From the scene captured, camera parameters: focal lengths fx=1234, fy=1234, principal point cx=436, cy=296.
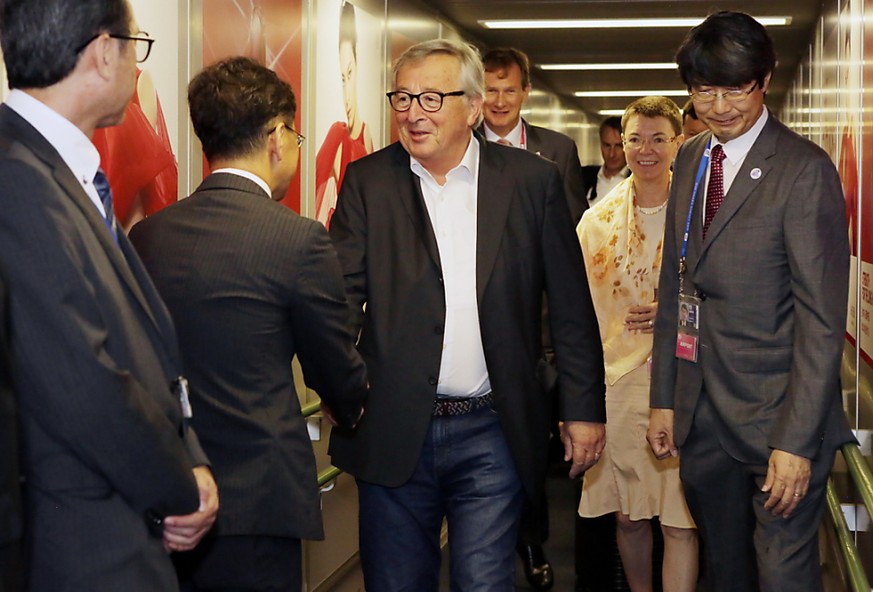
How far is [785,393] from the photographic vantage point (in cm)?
299

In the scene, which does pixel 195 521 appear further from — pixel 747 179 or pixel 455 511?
pixel 747 179

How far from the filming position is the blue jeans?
3.17 metres

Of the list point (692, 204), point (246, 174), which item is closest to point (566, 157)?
point (692, 204)

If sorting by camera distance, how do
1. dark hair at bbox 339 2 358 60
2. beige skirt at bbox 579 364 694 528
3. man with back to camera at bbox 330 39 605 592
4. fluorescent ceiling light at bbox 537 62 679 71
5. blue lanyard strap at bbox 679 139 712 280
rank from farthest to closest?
1. fluorescent ceiling light at bbox 537 62 679 71
2. dark hair at bbox 339 2 358 60
3. beige skirt at bbox 579 364 694 528
4. blue lanyard strap at bbox 679 139 712 280
5. man with back to camera at bbox 330 39 605 592

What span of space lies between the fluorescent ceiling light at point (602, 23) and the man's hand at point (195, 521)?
6.54 m

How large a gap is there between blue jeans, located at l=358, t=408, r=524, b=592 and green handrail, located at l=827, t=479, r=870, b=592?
869 millimetres

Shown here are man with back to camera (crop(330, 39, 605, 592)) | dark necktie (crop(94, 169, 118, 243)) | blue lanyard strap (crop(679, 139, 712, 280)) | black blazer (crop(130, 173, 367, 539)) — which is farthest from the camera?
blue lanyard strap (crop(679, 139, 712, 280))

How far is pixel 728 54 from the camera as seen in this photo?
3018mm

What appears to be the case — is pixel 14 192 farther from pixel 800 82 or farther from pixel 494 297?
pixel 800 82

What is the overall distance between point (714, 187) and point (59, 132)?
181 centimetres

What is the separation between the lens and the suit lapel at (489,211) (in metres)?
3.14

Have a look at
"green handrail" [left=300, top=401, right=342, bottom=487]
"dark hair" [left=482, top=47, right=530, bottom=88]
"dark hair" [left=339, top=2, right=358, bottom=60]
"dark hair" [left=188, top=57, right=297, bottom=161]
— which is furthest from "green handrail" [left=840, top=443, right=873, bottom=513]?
"dark hair" [left=339, top=2, right=358, bottom=60]

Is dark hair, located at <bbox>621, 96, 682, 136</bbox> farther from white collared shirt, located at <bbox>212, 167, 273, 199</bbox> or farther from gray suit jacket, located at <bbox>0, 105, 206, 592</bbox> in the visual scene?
gray suit jacket, located at <bbox>0, 105, 206, 592</bbox>

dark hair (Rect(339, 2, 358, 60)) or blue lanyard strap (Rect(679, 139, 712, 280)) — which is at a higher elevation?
dark hair (Rect(339, 2, 358, 60))
